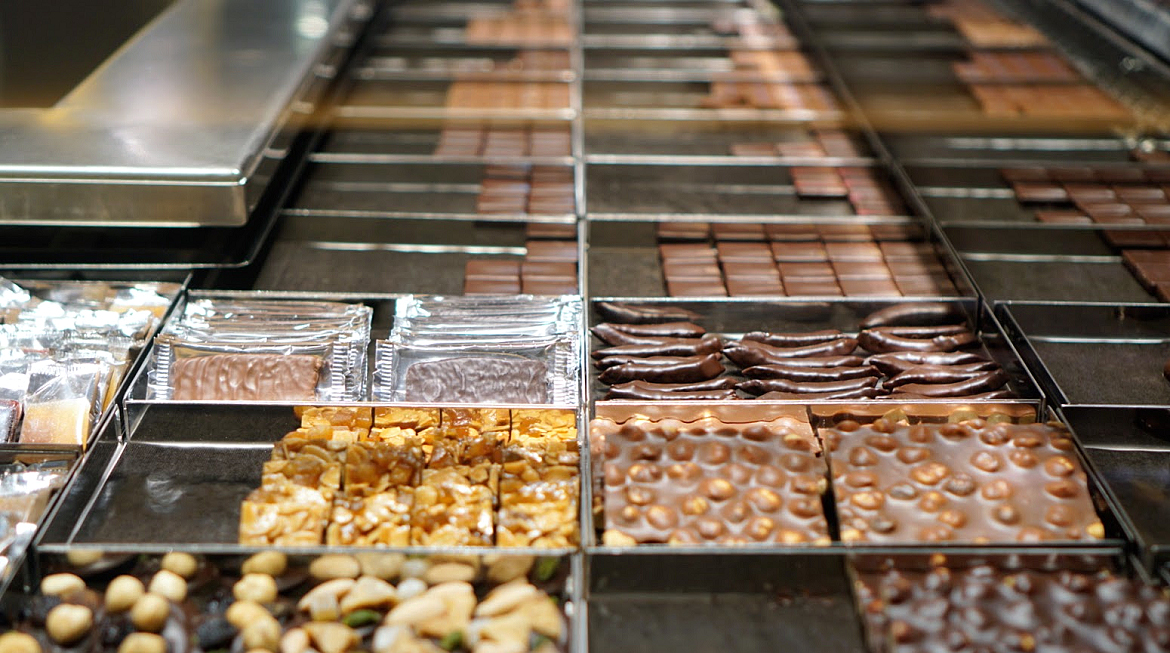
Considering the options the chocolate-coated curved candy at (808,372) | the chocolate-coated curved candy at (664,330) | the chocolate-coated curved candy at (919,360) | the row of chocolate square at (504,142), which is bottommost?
the chocolate-coated curved candy at (808,372)

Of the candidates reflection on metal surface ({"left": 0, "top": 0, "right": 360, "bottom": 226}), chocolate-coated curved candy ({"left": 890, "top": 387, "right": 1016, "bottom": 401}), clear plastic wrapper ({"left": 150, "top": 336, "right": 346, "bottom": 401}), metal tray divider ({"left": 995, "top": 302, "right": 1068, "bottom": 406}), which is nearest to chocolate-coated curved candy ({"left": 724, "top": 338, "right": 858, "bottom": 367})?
chocolate-coated curved candy ({"left": 890, "top": 387, "right": 1016, "bottom": 401})

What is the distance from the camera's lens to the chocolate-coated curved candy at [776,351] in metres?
2.61

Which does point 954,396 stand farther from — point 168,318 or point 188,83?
point 188,83

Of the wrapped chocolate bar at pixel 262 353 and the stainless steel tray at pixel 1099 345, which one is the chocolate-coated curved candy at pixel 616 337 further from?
the stainless steel tray at pixel 1099 345

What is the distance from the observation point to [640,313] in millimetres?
2773

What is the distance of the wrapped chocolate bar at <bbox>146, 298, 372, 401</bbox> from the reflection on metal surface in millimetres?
276

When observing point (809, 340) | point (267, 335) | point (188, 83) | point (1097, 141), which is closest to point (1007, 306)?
point (809, 340)

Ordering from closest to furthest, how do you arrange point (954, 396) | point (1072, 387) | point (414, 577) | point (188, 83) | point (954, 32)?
point (414, 577), point (954, 396), point (1072, 387), point (188, 83), point (954, 32)

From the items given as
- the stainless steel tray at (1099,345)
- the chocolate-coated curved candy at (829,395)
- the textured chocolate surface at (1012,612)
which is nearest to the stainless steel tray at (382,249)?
the chocolate-coated curved candy at (829,395)

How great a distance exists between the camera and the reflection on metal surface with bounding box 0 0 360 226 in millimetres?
2473

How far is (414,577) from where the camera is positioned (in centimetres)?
189

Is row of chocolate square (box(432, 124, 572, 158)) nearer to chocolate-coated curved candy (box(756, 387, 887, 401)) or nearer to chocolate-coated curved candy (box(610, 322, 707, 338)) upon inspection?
chocolate-coated curved candy (box(610, 322, 707, 338))

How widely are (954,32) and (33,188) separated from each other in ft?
13.0

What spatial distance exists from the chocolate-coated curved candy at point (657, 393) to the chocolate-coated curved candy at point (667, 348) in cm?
13
